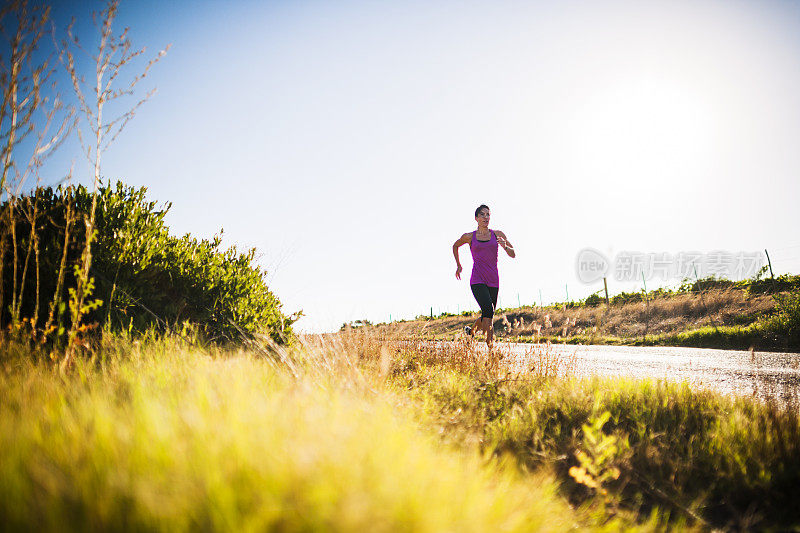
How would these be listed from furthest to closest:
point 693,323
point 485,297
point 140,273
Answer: point 693,323, point 485,297, point 140,273

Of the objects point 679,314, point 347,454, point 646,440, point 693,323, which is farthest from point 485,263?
point 679,314

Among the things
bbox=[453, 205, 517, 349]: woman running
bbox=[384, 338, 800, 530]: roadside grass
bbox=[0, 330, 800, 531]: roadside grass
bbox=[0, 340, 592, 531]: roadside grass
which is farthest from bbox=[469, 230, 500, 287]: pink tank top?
bbox=[0, 340, 592, 531]: roadside grass

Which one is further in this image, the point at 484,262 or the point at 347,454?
the point at 484,262

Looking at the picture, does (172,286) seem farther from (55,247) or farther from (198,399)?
(198,399)

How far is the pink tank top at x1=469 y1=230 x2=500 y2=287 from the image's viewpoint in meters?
6.08

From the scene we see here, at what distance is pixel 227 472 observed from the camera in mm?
1035

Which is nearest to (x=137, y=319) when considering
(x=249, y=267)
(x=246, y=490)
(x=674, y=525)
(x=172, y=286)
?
(x=172, y=286)

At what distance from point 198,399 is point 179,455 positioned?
57 centimetres

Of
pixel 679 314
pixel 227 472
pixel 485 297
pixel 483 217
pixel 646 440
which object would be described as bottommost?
pixel 646 440

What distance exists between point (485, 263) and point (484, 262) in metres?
0.02

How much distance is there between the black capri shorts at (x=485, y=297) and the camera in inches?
230

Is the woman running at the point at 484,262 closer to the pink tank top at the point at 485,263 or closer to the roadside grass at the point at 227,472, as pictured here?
the pink tank top at the point at 485,263

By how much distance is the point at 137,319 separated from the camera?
3623mm

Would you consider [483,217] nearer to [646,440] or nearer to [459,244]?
[459,244]
